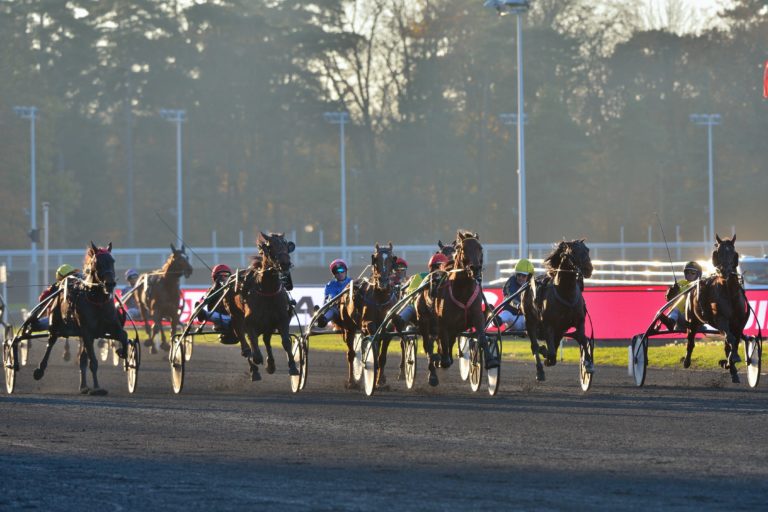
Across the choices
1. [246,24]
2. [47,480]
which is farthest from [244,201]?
[47,480]

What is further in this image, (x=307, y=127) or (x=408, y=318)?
(x=307, y=127)

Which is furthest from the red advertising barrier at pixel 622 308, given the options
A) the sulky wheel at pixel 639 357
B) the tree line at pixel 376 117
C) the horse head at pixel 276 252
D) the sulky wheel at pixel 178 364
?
the tree line at pixel 376 117

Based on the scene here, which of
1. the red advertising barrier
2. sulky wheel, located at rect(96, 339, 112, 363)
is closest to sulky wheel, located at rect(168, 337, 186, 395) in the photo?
sulky wheel, located at rect(96, 339, 112, 363)

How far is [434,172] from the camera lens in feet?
226

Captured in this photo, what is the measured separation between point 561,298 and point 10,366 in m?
6.56

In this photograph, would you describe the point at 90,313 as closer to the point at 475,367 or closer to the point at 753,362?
the point at 475,367

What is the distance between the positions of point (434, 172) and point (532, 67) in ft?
21.7

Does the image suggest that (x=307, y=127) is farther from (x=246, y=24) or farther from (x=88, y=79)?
(x=88, y=79)

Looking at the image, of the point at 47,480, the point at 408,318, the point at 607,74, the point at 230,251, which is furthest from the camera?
the point at 607,74

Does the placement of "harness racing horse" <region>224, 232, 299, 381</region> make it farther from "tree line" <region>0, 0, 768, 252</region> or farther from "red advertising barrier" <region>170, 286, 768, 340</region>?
"tree line" <region>0, 0, 768, 252</region>

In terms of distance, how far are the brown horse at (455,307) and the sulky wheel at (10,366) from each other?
5048 mm

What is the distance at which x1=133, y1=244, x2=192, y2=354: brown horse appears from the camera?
25750 millimetres

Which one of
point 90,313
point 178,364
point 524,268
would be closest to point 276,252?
point 178,364

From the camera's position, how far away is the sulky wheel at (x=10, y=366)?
58.4 feet
